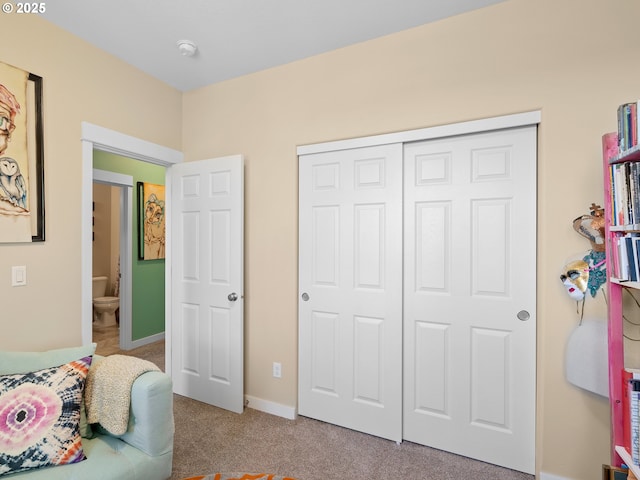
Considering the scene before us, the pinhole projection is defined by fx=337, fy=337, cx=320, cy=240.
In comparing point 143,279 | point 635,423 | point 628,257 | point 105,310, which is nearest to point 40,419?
point 635,423

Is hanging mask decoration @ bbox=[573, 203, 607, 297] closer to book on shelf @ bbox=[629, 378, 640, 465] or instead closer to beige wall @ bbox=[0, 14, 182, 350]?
book on shelf @ bbox=[629, 378, 640, 465]

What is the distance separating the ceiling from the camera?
1.91 metres

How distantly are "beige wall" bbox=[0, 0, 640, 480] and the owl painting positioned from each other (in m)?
0.14

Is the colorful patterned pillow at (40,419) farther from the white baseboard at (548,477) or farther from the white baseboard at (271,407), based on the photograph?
the white baseboard at (548,477)

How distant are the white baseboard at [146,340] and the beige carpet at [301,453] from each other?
6.12 ft

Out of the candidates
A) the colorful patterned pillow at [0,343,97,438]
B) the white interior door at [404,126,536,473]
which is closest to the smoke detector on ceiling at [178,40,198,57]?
the white interior door at [404,126,536,473]

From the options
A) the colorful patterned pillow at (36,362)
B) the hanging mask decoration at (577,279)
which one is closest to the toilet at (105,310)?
the colorful patterned pillow at (36,362)

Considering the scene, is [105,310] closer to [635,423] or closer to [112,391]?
[112,391]

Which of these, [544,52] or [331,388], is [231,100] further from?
[331,388]

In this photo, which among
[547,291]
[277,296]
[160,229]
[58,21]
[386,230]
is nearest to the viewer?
[547,291]

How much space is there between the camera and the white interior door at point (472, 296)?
74.4 inches

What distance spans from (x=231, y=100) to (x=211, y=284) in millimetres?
1505

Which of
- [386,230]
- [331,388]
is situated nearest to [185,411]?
[331,388]

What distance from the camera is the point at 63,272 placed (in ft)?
6.91
